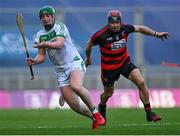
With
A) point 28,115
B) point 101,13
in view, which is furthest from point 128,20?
point 28,115

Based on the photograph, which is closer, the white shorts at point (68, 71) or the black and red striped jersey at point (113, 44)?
the white shorts at point (68, 71)

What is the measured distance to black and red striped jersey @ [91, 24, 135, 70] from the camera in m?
17.5

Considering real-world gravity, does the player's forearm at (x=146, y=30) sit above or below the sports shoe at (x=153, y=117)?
above

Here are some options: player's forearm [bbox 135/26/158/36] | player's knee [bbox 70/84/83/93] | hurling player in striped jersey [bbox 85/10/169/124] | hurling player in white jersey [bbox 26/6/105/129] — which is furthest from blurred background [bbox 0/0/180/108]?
player's knee [bbox 70/84/83/93]

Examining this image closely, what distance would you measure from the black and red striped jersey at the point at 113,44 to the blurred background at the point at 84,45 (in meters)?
12.0

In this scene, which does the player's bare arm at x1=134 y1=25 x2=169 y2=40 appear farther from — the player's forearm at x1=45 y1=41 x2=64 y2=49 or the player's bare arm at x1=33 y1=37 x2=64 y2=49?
the player's forearm at x1=45 y1=41 x2=64 y2=49

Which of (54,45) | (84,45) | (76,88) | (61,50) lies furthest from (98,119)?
(84,45)

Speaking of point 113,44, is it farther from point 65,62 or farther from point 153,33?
point 65,62

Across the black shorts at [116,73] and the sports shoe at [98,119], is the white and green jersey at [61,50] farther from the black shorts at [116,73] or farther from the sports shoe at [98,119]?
the black shorts at [116,73]

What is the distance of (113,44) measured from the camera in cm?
1758

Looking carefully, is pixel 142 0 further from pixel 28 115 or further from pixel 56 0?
pixel 28 115

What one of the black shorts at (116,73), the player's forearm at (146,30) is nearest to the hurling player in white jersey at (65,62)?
the black shorts at (116,73)

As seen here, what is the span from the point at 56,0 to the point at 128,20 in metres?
3.61

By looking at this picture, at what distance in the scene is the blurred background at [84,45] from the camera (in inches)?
1182
